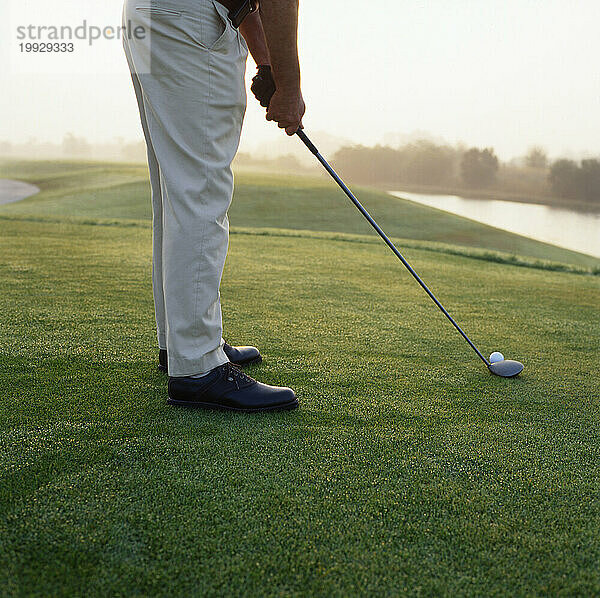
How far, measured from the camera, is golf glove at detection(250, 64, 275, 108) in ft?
5.43

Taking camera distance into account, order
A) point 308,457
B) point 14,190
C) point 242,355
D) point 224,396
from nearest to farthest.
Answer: point 308,457, point 224,396, point 242,355, point 14,190

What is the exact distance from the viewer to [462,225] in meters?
10.6

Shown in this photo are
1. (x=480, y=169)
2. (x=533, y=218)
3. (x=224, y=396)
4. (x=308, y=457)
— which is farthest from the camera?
(x=480, y=169)

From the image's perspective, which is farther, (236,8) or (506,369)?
(506,369)

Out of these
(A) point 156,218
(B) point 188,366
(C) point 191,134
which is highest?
(C) point 191,134

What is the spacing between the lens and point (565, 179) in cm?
1167

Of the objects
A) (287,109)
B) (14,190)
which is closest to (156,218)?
(287,109)

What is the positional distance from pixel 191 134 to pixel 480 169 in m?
11.5

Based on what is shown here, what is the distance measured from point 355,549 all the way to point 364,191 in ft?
39.8

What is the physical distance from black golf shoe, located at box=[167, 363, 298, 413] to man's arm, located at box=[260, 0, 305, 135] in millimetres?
652

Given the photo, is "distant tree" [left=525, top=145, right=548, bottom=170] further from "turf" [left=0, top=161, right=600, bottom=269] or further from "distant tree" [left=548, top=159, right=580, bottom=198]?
"turf" [left=0, top=161, right=600, bottom=269]

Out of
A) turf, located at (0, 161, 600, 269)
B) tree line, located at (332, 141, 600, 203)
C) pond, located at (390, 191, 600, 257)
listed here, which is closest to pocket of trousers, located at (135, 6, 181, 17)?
turf, located at (0, 161, 600, 269)

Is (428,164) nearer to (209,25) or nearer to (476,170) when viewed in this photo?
(476,170)

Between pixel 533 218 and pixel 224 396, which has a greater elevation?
pixel 533 218
